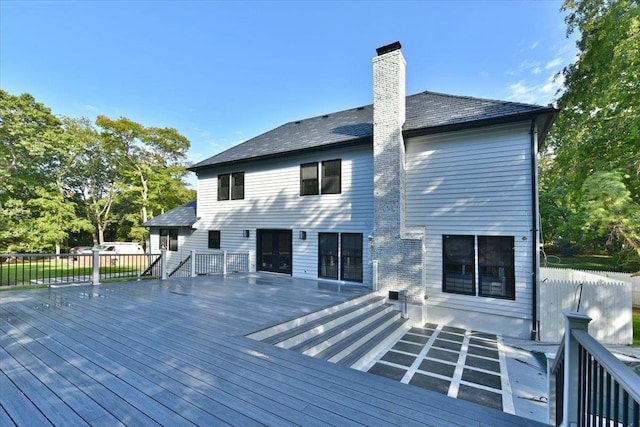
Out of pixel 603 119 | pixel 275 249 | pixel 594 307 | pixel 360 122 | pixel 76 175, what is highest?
pixel 76 175

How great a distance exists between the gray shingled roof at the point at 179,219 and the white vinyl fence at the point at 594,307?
14.0 m

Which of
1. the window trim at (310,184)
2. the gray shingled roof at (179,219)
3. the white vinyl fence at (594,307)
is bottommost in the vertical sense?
the white vinyl fence at (594,307)

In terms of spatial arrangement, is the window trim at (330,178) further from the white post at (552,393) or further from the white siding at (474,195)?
the white post at (552,393)

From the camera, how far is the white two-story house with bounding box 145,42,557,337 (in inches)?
277

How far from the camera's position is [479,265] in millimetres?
7457

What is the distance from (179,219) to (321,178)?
8891 mm

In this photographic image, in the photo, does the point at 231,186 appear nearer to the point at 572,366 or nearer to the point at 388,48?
Result: the point at 388,48

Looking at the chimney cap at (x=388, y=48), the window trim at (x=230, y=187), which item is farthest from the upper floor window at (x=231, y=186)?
the chimney cap at (x=388, y=48)

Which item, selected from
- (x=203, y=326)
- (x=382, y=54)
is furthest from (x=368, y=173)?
(x=203, y=326)

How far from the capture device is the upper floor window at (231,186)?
39.6ft

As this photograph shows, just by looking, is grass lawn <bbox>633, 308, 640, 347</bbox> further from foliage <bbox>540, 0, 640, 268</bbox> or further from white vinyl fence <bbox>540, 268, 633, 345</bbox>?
foliage <bbox>540, 0, 640, 268</bbox>

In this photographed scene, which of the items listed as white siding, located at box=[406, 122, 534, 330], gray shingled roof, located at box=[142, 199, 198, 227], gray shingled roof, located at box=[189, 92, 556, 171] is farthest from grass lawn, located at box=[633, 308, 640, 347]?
gray shingled roof, located at box=[142, 199, 198, 227]

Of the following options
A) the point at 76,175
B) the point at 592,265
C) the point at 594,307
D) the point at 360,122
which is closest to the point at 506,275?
the point at 594,307

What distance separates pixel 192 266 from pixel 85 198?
84.2 ft
